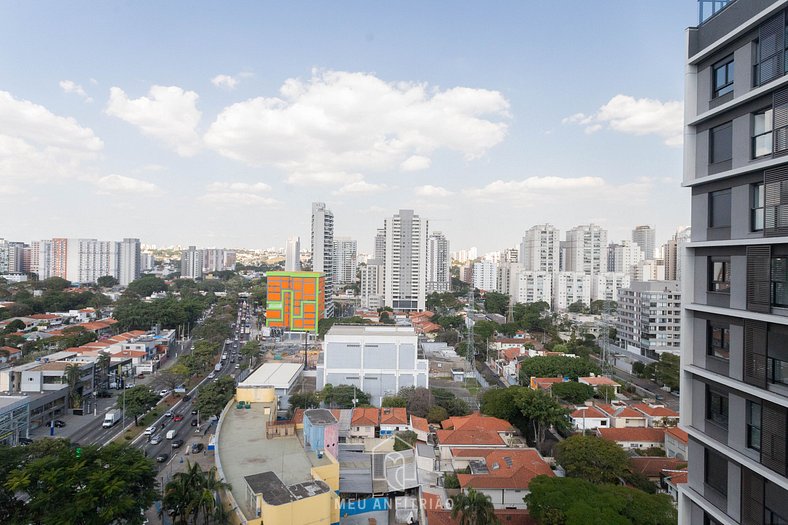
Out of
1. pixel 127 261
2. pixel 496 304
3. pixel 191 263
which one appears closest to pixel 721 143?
pixel 496 304

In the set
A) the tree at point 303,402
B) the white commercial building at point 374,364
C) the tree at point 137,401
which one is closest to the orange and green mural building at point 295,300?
the white commercial building at point 374,364

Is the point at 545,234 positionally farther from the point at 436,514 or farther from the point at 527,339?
the point at 436,514

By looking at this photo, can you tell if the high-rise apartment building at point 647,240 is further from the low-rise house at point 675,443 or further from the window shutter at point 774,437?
the window shutter at point 774,437

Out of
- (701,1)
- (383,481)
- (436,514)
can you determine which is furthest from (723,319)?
(383,481)

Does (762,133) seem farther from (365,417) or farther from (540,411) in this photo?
(365,417)

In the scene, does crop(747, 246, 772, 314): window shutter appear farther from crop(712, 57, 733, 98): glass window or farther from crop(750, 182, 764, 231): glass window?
crop(712, 57, 733, 98): glass window

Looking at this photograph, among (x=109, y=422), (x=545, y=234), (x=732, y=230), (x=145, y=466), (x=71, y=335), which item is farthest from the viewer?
(x=545, y=234)

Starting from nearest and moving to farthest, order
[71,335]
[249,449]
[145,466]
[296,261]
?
[145,466], [249,449], [71,335], [296,261]
